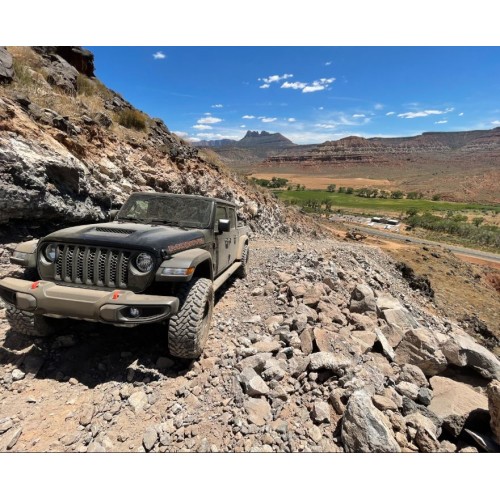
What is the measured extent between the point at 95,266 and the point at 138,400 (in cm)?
146

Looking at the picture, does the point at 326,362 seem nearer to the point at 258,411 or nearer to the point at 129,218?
the point at 258,411

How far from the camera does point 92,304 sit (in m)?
3.10

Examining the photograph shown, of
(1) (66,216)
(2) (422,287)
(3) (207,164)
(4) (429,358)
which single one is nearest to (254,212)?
(3) (207,164)

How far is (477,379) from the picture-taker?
15.9ft

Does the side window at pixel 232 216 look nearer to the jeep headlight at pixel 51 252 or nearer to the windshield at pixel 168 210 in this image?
the windshield at pixel 168 210

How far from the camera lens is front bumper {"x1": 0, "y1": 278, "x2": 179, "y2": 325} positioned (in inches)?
122

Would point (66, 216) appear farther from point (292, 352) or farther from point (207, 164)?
point (207, 164)

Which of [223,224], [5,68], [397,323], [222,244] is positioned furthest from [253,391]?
[5,68]

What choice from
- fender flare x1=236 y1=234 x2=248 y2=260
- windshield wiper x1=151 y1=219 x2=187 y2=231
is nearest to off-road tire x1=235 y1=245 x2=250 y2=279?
fender flare x1=236 y1=234 x2=248 y2=260

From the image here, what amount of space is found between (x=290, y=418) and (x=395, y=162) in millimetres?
216789

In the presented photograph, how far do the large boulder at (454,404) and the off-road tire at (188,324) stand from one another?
9.03 feet

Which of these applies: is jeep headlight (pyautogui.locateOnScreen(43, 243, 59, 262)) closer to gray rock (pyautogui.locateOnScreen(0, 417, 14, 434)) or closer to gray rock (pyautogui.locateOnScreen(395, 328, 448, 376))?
gray rock (pyautogui.locateOnScreen(0, 417, 14, 434))

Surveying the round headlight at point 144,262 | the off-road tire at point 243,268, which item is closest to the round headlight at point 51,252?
the round headlight at point 144,262

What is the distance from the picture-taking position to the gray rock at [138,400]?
122 inches
